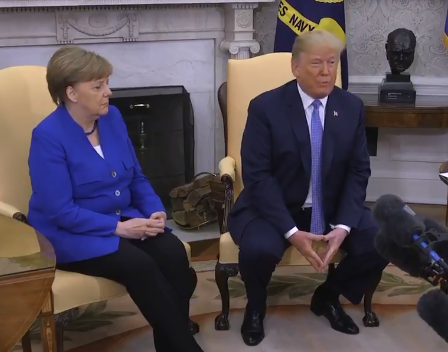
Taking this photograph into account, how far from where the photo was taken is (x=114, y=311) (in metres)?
2.76

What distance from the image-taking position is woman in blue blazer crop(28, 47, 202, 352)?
212 cm

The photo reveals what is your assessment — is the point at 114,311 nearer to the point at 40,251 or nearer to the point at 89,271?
the point at 89,271

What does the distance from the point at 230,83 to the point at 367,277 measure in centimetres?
100

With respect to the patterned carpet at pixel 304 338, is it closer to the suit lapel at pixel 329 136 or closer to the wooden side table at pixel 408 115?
the suit lapel at pixel 329 136

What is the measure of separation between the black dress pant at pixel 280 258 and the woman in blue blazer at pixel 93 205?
0.26 m

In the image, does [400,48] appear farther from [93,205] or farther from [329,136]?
[93,205]

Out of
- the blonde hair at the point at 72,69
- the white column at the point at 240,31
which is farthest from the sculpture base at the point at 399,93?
the blonde hair at the point at 72,69

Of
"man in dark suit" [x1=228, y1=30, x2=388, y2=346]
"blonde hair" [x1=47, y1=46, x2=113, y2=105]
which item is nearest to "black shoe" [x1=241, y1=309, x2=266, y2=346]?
"man in dark suit" [x1=228, y1=30, x2=388, y2=346]

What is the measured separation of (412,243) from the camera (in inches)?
30.6

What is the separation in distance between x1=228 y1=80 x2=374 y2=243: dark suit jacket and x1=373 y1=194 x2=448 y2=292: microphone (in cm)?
159

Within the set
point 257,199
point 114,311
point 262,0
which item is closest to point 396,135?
point 262,0

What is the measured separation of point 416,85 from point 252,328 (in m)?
2.04

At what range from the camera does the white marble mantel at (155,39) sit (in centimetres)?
346

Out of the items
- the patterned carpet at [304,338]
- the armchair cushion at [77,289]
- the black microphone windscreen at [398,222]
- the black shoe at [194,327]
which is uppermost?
the black microphone windscreen at [398,222]
